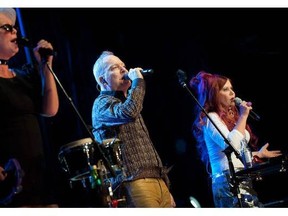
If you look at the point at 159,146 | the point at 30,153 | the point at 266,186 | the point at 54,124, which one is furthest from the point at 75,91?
the point at 266,186

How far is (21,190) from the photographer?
2.38 meters

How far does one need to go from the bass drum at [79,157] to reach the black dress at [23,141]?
0.42 feet

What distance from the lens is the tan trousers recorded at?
2.76 m

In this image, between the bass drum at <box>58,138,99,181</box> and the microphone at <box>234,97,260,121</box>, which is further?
the microphone at <box>234,97,260,121</box>

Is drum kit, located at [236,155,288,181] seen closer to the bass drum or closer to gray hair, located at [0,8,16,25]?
the bass drum

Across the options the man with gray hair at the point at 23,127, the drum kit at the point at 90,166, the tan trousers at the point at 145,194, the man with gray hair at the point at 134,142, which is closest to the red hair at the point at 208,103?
the man with gray hair at the point at 134,142

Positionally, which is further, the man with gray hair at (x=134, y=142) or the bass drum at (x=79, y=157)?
the man with gray hair at (x=134, y=142)

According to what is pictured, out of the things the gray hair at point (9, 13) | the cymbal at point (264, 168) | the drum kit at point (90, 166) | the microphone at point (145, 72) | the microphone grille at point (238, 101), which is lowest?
the cymbal at point (264, 168)

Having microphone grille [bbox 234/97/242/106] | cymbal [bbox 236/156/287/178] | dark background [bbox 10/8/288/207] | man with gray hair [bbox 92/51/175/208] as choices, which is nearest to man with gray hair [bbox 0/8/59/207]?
man with gray hair [bbox 92/51/175/208]

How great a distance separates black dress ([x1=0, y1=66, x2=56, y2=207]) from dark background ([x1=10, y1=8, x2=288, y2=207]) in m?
0.94

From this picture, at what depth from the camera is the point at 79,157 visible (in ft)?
8.46

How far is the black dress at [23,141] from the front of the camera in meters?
2.41

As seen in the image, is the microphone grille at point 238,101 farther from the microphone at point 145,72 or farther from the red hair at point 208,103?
the microphone at point 145,72

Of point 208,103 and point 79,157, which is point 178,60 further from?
point 79,157
